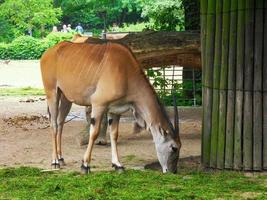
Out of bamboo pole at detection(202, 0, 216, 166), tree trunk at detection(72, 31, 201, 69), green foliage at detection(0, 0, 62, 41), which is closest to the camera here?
bamboo pole at detection(202, 0, 216, 166)

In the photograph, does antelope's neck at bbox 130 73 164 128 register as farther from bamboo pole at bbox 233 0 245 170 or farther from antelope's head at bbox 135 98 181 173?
bamboo pole at bbox 233 0 245 170

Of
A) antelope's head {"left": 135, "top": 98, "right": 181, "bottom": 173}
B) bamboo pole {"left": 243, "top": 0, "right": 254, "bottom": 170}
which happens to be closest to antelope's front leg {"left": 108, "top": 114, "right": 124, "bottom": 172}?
antelope's head {"left": 135, "top": 98, "right": 181, "bottom": 173}

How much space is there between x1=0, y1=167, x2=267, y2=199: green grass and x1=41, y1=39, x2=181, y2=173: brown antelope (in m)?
0.39

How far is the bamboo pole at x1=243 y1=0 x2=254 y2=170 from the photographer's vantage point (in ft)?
24.7

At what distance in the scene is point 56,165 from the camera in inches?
337

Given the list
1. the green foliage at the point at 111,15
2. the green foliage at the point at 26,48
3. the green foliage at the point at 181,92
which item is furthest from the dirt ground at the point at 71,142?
the green foliage at the point at 111,15

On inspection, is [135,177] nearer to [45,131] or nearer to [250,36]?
[250,36]

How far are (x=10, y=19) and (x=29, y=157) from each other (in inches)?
1293

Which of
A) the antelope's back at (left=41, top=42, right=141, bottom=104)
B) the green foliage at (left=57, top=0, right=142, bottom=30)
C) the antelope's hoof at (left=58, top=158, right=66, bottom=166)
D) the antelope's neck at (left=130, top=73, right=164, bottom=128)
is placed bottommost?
the green foliage at (left=57, top=0, right=142, bottom=30)

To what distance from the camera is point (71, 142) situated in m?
10.9

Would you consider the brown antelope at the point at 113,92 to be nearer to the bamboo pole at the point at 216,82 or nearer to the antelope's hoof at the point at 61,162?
the antelope's hoof at the point at 61,162

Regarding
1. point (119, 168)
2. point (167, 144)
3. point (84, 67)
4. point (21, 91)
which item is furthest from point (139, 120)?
point (21, 91)

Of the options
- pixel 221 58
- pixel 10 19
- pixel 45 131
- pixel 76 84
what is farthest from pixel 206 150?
pixel 10 19

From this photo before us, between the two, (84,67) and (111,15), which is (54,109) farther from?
(111,15)
